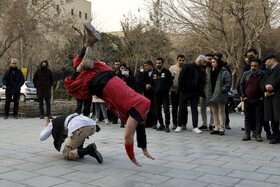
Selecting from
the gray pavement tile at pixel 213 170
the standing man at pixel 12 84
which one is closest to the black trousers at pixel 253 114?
the gray pavement tile at pixel 213 170

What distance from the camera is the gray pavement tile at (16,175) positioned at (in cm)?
427

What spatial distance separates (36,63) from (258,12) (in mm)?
23627

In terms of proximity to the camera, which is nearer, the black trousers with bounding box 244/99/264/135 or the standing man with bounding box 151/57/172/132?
the black trousers with bounding box 244/99/264/135

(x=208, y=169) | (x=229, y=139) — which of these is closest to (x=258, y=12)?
(x=229, y=139)

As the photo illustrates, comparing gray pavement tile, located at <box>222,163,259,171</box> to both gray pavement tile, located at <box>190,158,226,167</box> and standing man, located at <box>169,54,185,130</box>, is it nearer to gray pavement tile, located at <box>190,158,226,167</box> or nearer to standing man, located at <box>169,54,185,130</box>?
A: gray pavement tile, located at <box>190,158,226,167</box>

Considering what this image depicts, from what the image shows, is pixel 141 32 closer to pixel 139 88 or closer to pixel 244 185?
pixel 139 88

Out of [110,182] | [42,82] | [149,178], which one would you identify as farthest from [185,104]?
[110,182]

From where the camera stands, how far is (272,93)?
753 cm

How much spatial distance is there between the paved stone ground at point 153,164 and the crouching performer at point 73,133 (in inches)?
5.7

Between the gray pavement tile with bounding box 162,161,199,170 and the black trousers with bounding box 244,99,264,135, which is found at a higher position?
the black trousers with bounding box 244,99,264,135

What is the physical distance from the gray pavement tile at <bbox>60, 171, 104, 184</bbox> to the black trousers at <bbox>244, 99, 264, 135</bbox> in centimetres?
465

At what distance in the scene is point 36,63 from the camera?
33562mm

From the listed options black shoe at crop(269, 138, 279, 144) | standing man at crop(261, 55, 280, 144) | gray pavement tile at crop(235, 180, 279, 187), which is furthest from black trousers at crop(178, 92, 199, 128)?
gray pavement tile at crop(235, 180, 279, 187)

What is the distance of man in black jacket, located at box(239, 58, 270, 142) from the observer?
26.0ft
